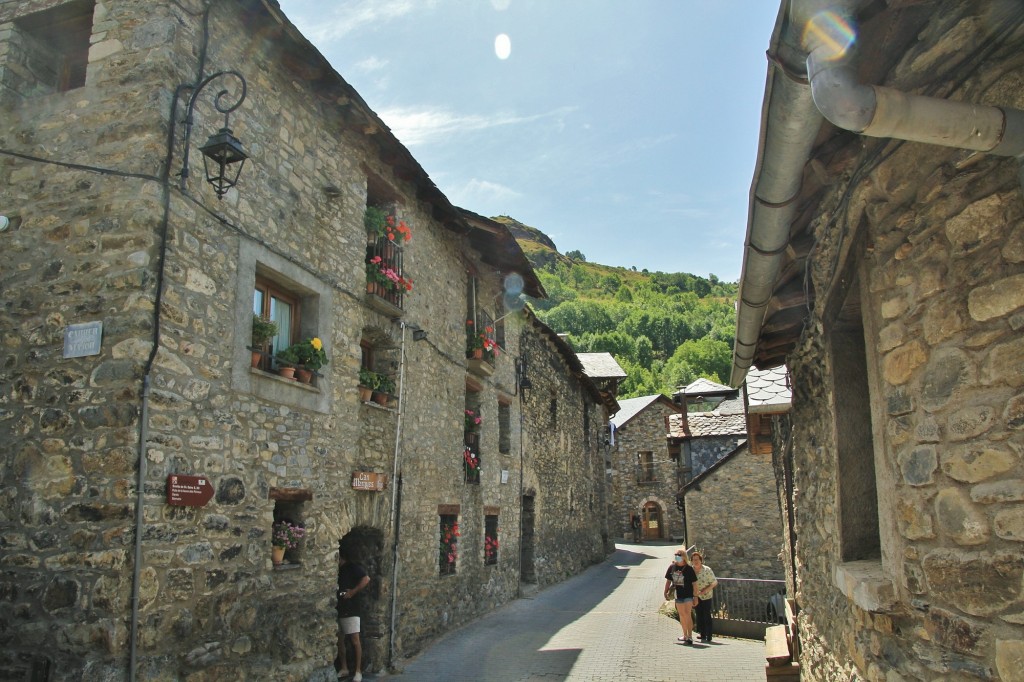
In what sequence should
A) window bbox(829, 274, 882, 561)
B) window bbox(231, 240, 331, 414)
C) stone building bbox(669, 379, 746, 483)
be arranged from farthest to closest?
stone building bbox(669, 379, 746, 483), window bbox(231, 240, 331, 414), window bbox(829, 274, 882, 561)

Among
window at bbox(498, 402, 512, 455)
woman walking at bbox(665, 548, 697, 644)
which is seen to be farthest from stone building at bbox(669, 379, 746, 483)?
woman walking at bbox(665, 548, 697, 644)

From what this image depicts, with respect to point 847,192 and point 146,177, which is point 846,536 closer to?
point 847,192

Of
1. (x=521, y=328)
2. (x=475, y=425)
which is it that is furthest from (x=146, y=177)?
(x=521, y=328)

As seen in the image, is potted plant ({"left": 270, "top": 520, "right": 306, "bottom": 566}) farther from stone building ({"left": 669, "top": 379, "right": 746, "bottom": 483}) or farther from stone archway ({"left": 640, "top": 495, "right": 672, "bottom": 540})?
stone archway ({"left": 640, "top": 495, "right": 672, "bottom": 540})

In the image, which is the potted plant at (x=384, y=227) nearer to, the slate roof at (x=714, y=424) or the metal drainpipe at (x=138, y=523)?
the metal drainpipe at (x=138, y=523)

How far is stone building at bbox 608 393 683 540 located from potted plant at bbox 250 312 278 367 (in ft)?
100

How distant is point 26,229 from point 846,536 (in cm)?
665

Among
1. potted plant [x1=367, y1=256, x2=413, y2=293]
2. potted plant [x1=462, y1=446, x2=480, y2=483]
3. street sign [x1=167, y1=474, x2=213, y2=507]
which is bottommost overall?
street sign [x1=167, y1=474, x2=213, y2=507]

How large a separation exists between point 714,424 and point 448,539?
1387 cm

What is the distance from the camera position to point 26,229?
245 inches

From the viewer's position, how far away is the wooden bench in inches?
288

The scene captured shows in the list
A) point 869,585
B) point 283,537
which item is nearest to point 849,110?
point 869,585

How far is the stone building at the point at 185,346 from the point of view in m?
5.54

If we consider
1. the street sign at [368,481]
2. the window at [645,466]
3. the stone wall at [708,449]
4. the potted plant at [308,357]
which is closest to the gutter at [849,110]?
the potted plant at [308,357]
